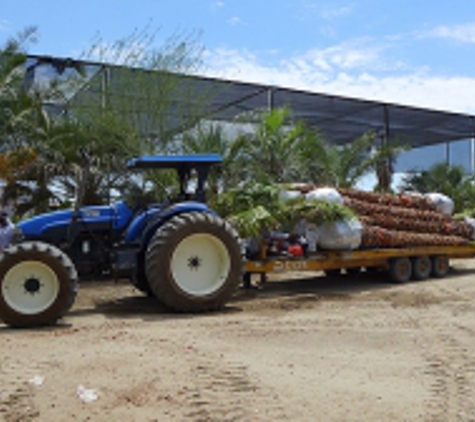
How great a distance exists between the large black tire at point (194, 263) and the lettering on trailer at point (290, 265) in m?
1.66

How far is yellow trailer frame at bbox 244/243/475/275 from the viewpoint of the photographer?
442 inches

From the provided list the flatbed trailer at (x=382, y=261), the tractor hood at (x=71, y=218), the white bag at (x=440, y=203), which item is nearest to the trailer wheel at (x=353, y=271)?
the flatbed trailer at (x=382, y=261)

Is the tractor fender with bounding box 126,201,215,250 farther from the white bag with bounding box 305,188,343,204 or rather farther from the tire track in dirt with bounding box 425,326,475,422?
the tire track in dirt with bounding box 425,326,475,422

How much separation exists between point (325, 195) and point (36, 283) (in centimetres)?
546

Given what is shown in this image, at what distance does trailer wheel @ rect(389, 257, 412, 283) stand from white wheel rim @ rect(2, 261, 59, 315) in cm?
679

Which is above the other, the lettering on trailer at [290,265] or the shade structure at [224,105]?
the shade structure at [224,105]

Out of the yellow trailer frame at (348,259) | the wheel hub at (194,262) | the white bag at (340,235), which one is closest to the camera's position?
the wheel hub at (194,262)

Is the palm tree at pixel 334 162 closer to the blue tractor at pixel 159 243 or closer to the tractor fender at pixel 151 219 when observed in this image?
the tractor fender at pixel 151 219

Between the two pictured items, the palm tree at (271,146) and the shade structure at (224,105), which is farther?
the shade structure at (224,105)

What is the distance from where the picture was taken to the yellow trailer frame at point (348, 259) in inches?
442

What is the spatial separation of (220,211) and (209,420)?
769 centimetres

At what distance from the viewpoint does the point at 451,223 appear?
14141mm

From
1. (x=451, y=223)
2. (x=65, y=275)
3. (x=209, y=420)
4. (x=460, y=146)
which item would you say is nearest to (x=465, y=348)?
(x=209, y=420)

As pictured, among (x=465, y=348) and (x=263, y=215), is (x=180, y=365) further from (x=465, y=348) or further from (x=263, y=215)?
(x=263, y=215)
